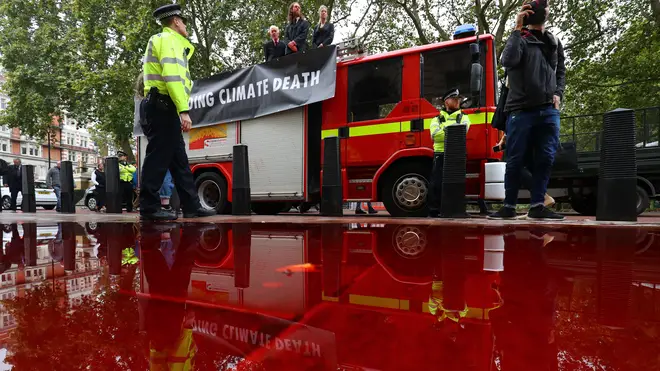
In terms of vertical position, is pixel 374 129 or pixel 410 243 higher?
pixel 374 129

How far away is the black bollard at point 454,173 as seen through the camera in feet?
13.7

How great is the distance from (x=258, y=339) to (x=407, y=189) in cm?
474

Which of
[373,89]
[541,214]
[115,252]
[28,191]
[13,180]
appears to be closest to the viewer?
[115,252]

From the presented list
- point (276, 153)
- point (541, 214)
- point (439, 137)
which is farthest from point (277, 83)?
point (541, 214)

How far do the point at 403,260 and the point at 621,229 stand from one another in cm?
213

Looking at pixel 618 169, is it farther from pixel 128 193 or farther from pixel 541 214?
pixel 128 193

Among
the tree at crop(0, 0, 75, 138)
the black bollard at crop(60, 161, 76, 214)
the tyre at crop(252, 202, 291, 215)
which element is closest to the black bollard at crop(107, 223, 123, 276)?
the tyre at crop(252, 202, 291, 215)

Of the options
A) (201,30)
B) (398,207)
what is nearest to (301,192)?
(398,207)

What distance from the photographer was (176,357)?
0.65 meters

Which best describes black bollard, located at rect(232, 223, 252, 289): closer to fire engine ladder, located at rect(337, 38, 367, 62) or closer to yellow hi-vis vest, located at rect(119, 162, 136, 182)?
fire engine ladder, located at rect(337, 38, 367, 62)

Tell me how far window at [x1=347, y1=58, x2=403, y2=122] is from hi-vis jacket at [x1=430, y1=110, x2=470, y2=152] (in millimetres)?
859

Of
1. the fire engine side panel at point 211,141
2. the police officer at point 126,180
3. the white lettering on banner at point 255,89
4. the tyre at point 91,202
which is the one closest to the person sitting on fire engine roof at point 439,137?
the white lettering on banner at point 255,89

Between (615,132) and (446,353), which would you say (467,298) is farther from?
(615,132)

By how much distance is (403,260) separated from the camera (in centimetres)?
164
